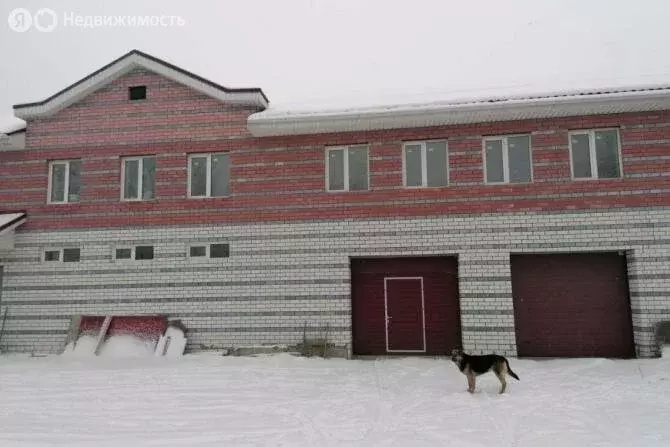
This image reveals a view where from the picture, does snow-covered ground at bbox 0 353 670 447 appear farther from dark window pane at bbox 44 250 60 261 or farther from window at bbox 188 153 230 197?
window at bbox 188 153 230 197

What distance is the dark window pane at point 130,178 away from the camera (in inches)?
453

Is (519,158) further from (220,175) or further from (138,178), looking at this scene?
(138,178)

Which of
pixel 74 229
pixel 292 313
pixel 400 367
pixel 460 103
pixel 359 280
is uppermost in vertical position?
pixel 460 103

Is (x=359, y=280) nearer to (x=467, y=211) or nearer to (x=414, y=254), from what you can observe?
(x=414, y=254)

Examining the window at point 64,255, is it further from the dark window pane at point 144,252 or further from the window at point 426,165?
the window at point 426,165

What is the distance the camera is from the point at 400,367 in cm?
930

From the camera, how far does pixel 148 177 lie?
1147 centimetres

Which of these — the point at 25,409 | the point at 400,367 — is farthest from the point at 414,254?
the point at 25,409

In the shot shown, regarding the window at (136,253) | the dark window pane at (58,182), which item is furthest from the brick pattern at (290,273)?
the dark window pane at (58,182)

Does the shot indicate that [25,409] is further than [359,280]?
No

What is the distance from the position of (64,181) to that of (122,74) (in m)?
2.98

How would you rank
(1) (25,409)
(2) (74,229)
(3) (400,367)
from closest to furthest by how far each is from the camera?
(1) (25,409) → (3) (400,367) → (2) (74,229)

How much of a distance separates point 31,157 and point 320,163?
7.19 m

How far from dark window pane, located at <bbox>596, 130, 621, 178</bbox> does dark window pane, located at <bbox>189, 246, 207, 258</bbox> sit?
8.75m
